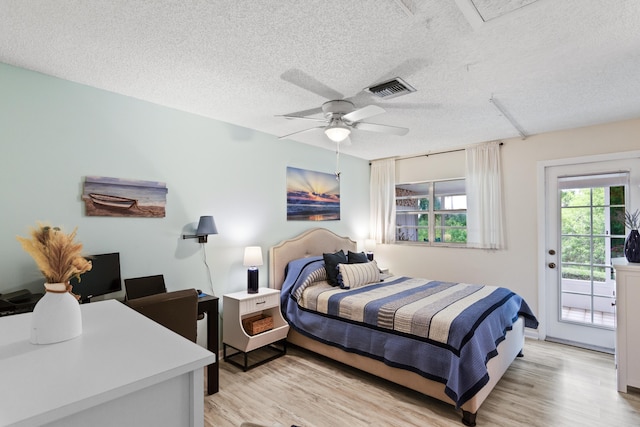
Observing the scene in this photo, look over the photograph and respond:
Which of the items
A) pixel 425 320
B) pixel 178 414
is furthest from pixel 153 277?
pixel 425 320

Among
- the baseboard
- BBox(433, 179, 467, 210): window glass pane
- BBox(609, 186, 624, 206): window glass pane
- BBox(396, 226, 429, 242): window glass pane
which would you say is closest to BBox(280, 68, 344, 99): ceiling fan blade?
BBox(433, 179, 467, 210): window glass pane

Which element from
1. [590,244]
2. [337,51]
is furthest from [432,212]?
[337,51]

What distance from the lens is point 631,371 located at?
2.67m

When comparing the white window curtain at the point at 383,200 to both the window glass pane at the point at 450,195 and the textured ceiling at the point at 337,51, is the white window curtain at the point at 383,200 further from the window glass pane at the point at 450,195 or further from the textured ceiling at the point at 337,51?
the textured ceiling at the point at 337,51

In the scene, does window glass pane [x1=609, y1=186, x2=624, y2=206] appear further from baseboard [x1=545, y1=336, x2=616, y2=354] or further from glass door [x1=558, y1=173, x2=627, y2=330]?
baseboard [x1=545, y1=336, x2=616, y2=354]

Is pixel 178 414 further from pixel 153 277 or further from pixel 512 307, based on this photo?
pixel 512 307

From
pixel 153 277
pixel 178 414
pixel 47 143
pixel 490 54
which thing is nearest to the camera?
pixel 178 414

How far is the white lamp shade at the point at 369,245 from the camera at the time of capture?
5.28 metres

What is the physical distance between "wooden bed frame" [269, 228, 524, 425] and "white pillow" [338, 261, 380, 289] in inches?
27.0

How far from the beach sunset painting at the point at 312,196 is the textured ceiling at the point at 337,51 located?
4.22 ft

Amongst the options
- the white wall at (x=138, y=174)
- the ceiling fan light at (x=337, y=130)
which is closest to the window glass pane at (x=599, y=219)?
the ceiling fan light at (x=337, y=130)

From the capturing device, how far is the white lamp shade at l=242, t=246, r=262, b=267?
3408 millimetres

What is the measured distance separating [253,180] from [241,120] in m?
0.69

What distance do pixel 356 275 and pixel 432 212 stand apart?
197cm
